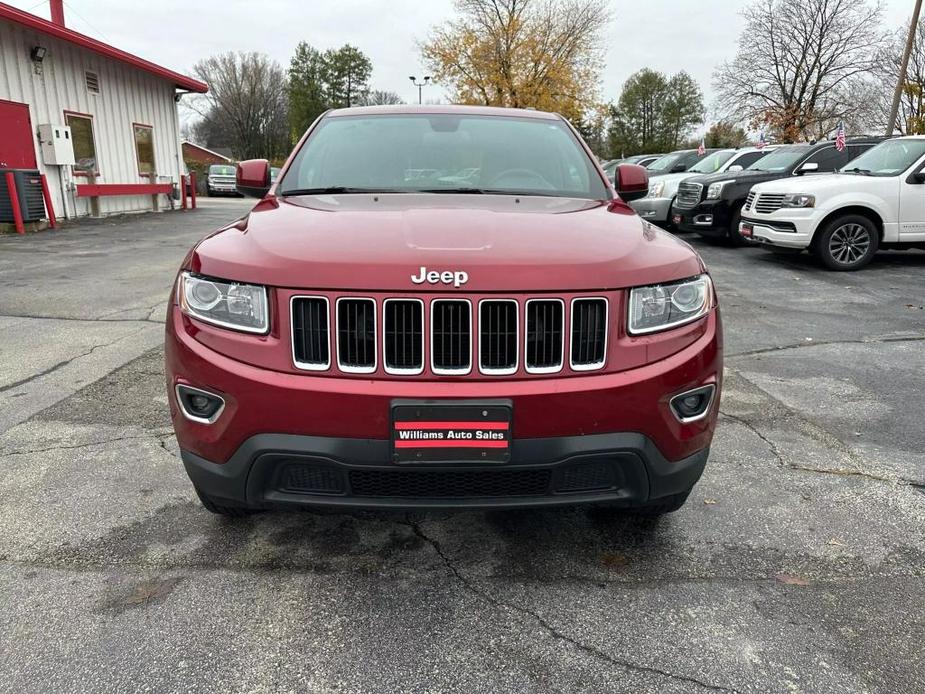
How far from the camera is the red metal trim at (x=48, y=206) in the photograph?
44.4 feet

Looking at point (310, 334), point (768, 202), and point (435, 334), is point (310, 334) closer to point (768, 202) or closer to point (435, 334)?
point (435, 334)

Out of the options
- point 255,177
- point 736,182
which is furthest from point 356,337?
point 736,182

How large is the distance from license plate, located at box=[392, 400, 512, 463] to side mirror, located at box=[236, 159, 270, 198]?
2090 millimetres

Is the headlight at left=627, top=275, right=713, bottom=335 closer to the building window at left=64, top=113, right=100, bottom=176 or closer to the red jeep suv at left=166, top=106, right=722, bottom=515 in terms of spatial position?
the red jeep suv at left=166, top=106, right=722, bottom=515

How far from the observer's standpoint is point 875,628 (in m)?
2.14

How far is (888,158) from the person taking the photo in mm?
9461

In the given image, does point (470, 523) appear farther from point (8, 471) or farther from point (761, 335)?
point (761, 335)

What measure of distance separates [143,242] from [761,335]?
10.6 metres

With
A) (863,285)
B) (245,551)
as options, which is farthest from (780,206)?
(245,551)

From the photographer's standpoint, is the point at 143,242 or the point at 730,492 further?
the point at 143,242

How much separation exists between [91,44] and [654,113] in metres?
67.9

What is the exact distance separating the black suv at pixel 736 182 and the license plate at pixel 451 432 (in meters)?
10.5

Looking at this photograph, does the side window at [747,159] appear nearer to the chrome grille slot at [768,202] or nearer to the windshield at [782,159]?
the windshield at [782,159]

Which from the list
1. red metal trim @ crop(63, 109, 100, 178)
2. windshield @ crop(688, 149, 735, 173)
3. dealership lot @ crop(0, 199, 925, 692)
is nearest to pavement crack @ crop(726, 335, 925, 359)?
dealership lot @ crop(0, 199, 925, 692)
